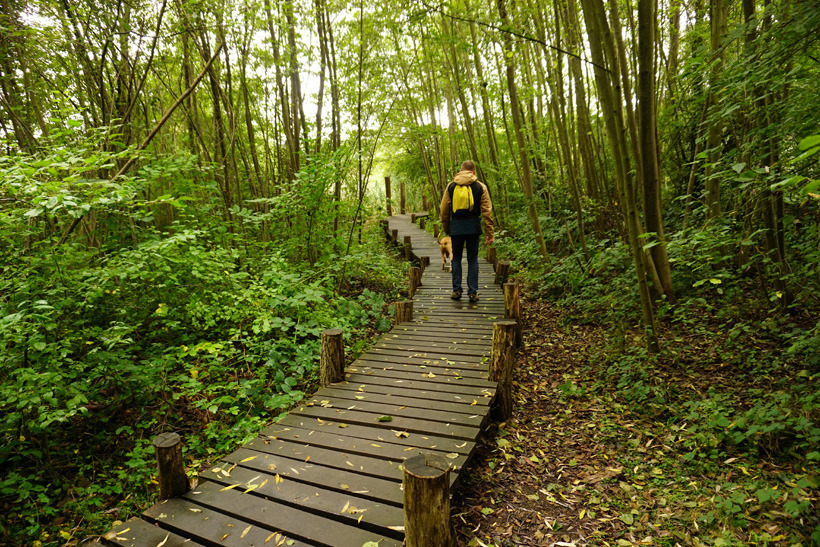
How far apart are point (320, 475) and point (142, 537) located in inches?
42.6

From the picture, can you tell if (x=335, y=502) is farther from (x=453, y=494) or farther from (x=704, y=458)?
(x=704, y=458)

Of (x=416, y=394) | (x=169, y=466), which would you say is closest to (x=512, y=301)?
(x=416, y=394)

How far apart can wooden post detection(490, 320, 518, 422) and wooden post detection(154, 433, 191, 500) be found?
2733mm

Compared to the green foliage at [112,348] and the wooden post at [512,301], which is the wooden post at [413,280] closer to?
the green foliage at [112,348]

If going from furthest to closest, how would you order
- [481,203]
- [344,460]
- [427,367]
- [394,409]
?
[481,203]
[427,367]
[394,409]
[344,460]

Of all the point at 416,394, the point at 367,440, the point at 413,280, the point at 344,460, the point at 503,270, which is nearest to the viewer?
the point at 344,460

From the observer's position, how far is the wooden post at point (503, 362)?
379cm

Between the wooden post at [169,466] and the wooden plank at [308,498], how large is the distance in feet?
0.37

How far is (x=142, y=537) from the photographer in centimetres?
226

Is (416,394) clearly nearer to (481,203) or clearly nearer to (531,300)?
(481,203)

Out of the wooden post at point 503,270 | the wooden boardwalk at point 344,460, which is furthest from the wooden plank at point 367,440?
the wooden post at point 503,270

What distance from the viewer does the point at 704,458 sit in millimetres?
2936

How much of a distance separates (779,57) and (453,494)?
12.9 ft

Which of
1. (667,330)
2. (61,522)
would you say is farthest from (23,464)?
(667,330)
